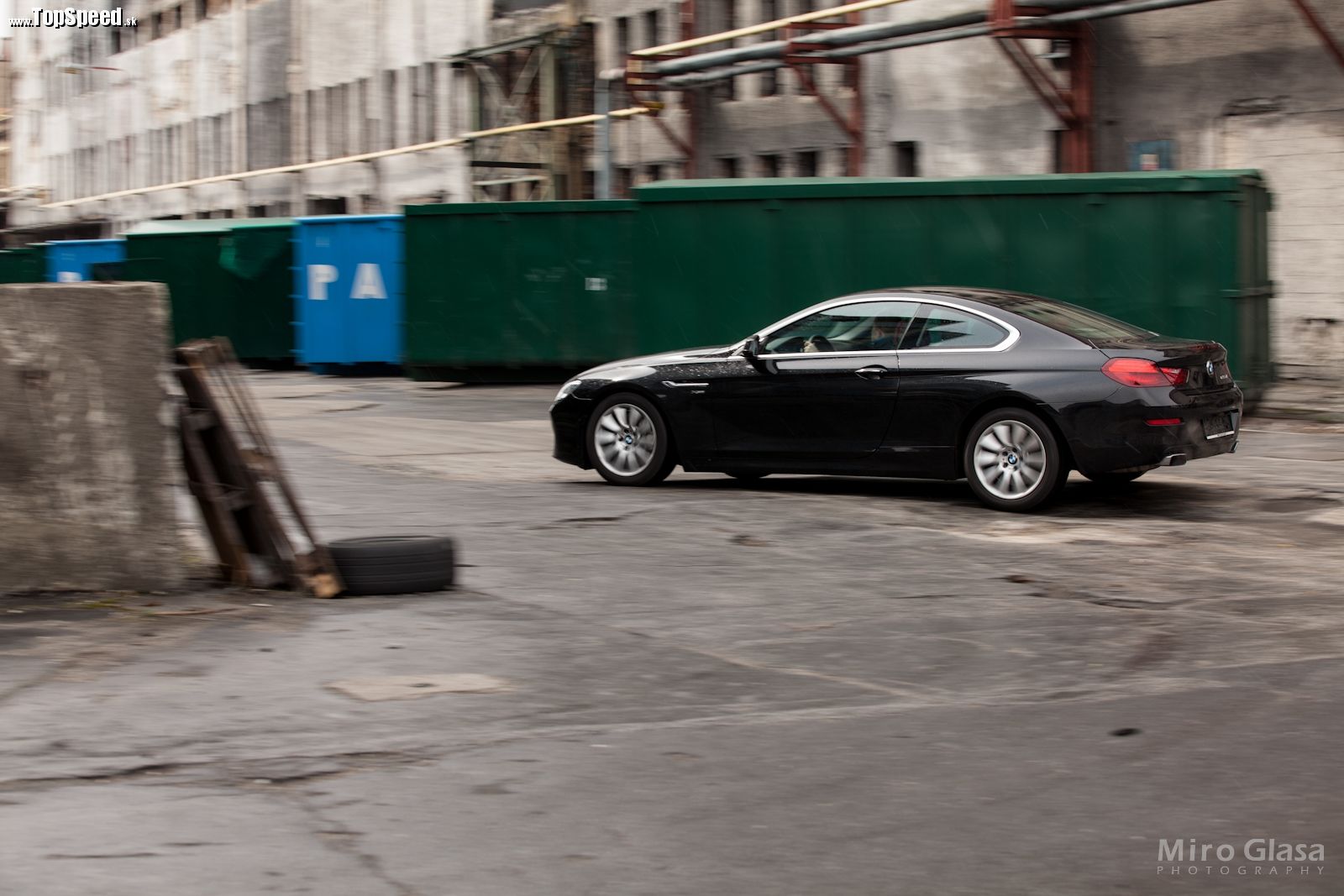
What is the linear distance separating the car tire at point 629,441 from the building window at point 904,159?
681 inches

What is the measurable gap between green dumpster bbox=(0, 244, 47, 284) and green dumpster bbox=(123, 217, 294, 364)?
27.1 feet

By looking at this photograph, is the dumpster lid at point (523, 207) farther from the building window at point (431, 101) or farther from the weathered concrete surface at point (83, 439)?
the building window at point (431, 101)

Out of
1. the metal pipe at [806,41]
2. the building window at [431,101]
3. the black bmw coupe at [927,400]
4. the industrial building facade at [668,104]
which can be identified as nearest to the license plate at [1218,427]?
the black bmw coupe at [927,400]

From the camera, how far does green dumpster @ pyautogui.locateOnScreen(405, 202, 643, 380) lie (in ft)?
80.1

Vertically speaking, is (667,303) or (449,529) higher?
(667,303)

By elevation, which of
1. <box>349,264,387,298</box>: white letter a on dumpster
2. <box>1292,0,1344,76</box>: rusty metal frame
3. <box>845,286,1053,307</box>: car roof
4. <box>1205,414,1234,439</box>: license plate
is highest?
<box>1292,0,1344,76</box>: rusty metal frame

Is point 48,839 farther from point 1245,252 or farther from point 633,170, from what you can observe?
point 633,170

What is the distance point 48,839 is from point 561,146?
36.4m

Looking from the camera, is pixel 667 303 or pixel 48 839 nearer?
pixel 48 839

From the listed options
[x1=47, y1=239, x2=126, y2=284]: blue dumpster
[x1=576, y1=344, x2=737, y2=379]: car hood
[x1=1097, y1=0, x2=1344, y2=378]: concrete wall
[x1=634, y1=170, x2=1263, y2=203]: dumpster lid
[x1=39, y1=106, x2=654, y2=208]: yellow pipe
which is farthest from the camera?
[x1=39, y1=106, x2=654, y2=208]: yellow pipe

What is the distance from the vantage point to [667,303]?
23.0 meters

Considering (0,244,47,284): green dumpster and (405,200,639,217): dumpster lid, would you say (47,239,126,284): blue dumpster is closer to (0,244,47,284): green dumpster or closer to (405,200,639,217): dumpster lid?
(0,244,47,284): green dumpster

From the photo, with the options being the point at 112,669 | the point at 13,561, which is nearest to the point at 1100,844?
the point at 112,669

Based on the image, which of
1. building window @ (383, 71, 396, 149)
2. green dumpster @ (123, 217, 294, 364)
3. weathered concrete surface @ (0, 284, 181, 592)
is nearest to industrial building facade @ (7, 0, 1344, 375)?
building window @ (383, 71, 396, 149)
